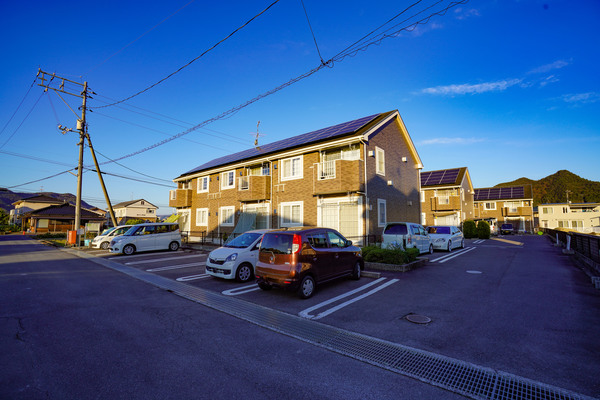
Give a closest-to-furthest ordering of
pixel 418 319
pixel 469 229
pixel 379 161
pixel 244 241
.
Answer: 1. pixel 418 319
2. pixel 244 241
3. pixel 379 161
4. pixel 469 229

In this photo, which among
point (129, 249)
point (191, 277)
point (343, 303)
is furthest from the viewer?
point (129, 249)

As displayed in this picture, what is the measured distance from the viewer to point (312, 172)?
16.7 m

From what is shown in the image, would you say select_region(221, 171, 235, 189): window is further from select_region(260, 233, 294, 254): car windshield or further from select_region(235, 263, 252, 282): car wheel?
select_region(260, 233, 294, 254): car windshield

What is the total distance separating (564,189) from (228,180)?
110 m

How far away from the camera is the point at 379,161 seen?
17031mm

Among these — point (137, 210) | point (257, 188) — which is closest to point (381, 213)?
point (257, 188)

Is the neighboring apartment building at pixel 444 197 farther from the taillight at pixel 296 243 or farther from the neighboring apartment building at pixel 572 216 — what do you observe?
the neighboring apartment building at pixel 572 216

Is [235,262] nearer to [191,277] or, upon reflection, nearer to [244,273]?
[244,273]

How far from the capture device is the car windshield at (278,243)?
6.88 meters

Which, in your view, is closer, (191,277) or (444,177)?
(191,277)

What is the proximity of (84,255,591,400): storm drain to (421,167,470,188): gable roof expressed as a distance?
98.2 ft

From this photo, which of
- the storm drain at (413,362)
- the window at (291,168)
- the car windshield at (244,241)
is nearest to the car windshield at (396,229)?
the window at (291,168)

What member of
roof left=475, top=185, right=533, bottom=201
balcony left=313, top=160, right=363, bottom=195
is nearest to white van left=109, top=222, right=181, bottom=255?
balcony left=313, top=160, right=363, bottom=195

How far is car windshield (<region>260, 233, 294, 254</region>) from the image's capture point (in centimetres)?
688
